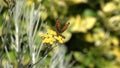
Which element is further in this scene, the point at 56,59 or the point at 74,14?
the point at 74,14

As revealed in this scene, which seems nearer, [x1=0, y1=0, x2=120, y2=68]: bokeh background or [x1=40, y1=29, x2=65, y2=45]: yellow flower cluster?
[x1=40, y1=29, x2=65, y2=45]: yellow flower cluster

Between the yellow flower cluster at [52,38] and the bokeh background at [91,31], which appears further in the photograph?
the bokeh background at [91,31]

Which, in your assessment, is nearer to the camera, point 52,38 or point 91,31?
point 52,38

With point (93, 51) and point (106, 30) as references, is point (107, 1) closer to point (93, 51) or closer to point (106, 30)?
point (106, 30)

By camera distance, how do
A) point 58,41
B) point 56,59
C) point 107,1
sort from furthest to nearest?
point 107,1
point 56,59
point 58,41

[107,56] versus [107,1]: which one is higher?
[107,1]

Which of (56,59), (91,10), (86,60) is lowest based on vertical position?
(86,60)

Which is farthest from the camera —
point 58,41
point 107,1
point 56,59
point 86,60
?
point 107,1

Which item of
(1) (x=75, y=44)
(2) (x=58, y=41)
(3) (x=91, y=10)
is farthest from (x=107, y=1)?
(2) (x=58, y=41)
